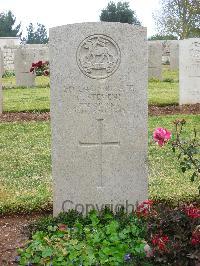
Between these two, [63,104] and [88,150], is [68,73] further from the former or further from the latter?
[88,150]

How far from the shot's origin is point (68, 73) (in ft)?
17.1

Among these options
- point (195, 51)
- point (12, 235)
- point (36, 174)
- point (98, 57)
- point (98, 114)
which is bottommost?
point (12, 235)

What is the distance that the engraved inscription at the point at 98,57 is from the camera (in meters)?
5.20

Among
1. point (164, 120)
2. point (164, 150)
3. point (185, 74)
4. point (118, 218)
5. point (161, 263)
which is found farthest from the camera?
point (185, 74)

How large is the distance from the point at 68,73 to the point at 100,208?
49.9 inches

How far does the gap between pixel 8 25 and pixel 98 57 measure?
2329 inches

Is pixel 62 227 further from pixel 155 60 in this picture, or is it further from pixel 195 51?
pixel 155 60

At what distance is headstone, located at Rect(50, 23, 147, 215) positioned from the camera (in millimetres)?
5199

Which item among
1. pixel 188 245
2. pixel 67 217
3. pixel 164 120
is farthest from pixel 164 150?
pixel 188 245

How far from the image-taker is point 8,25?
6266 centimetres

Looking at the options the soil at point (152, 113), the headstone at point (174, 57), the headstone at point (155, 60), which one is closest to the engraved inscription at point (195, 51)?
the soil at point (152, 113)

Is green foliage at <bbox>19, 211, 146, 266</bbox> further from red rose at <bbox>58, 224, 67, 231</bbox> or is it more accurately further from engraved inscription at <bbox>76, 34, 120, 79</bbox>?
engraved inscription at <bbox>76, 34, 120, 79</bbox>

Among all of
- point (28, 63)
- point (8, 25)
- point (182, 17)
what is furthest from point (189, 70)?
point (8, 25)

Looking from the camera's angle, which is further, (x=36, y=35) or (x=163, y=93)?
(x=36, y=35)
